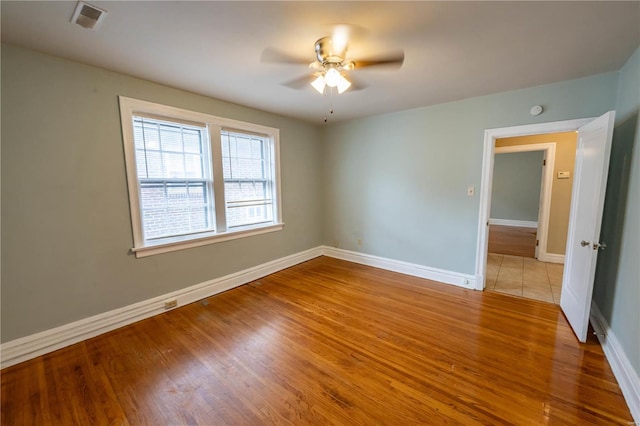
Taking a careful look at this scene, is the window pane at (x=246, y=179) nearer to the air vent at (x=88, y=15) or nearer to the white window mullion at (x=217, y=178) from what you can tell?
the white window mullion at (x=217, y=178)

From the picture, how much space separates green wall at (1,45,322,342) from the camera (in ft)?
6.33

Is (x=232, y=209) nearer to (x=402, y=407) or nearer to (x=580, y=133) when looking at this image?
(x=402, y=407)

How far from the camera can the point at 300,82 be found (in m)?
→ 2.57

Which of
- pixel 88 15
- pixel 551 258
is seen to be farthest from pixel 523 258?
pixel 88 15

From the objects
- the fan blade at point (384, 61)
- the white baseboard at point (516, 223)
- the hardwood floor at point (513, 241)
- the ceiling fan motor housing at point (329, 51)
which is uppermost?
the fan blade at point (384, 61)

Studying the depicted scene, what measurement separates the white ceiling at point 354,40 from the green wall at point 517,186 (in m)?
6.52

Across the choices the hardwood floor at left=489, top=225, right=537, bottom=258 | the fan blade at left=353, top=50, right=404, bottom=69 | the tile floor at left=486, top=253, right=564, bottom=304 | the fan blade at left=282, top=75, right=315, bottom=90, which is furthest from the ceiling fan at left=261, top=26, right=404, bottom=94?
the hardwood floor at left=489, top=225, right=537, bottom=258

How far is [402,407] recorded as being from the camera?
5.26ft

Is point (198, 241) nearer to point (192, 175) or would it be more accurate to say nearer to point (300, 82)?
point (192, 175)

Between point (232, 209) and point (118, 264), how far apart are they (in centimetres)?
139

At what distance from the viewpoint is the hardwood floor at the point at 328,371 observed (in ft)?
5.13

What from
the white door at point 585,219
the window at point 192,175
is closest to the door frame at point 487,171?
the white door at point 585,219

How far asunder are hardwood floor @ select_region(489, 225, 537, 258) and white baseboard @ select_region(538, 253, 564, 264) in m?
0.28

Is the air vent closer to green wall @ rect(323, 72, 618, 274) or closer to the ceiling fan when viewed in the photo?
the ceiling fan
